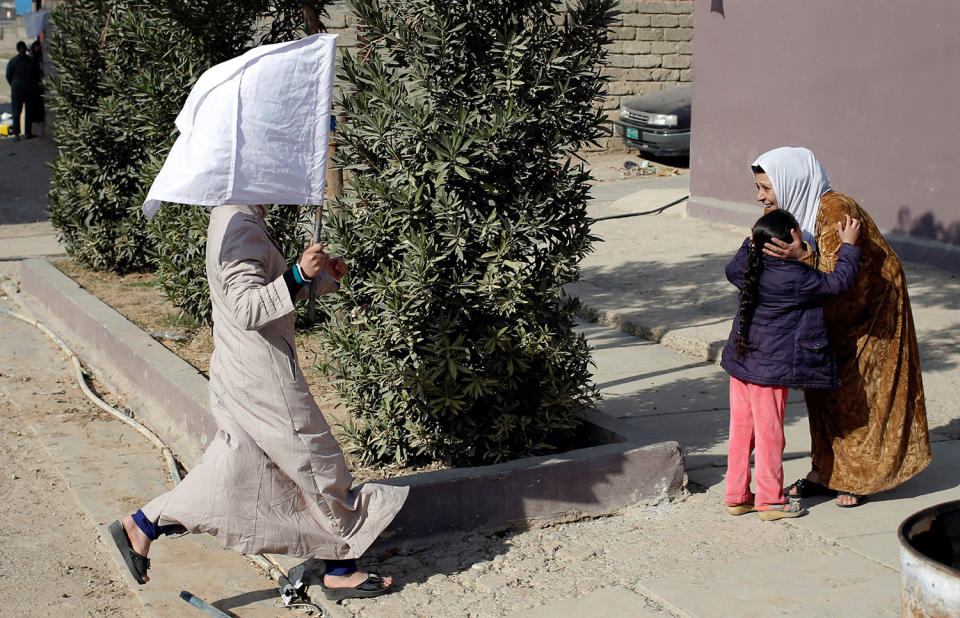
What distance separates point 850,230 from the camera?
4727 millimetres

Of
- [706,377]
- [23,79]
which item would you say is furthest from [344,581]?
[23,79]

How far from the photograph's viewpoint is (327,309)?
5117 millimetres

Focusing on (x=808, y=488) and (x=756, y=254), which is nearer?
(x=756, y=254)

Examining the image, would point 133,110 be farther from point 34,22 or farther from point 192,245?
point 34,22

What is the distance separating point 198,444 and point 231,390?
2.11 metres

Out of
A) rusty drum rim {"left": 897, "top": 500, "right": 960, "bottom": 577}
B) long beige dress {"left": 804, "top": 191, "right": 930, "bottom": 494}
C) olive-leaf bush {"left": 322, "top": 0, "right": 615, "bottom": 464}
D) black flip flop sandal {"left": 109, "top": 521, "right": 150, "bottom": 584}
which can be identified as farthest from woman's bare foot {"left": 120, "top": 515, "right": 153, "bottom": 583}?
long beige dress {"left": 804, "top": 191, "right": 930, "bottom": 494}

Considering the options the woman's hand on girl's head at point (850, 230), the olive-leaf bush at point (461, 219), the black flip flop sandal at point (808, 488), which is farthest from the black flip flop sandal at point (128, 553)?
the woman's hand on girl's head at point (850, 230)

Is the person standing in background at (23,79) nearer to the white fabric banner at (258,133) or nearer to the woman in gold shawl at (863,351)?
the white fabric banner at (258,133)

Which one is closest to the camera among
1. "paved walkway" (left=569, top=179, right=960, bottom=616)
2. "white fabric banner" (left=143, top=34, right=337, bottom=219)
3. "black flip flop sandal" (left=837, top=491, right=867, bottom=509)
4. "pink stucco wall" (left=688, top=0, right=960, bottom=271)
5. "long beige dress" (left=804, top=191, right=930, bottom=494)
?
"white fabric banner" (left=143, top=34, right=337, bottom=219)

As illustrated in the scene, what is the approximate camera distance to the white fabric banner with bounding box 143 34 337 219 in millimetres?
3752

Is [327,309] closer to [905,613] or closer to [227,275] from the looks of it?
[227,275]

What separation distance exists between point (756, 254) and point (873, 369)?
87 cm

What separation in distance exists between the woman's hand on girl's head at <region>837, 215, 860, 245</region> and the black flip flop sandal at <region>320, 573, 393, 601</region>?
2.57m

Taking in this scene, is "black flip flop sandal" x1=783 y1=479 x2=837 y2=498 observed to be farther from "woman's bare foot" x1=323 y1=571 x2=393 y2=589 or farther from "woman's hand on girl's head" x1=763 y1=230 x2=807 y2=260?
"woman's bare foot" x1=323 y1=571 x2=393 y2=589
